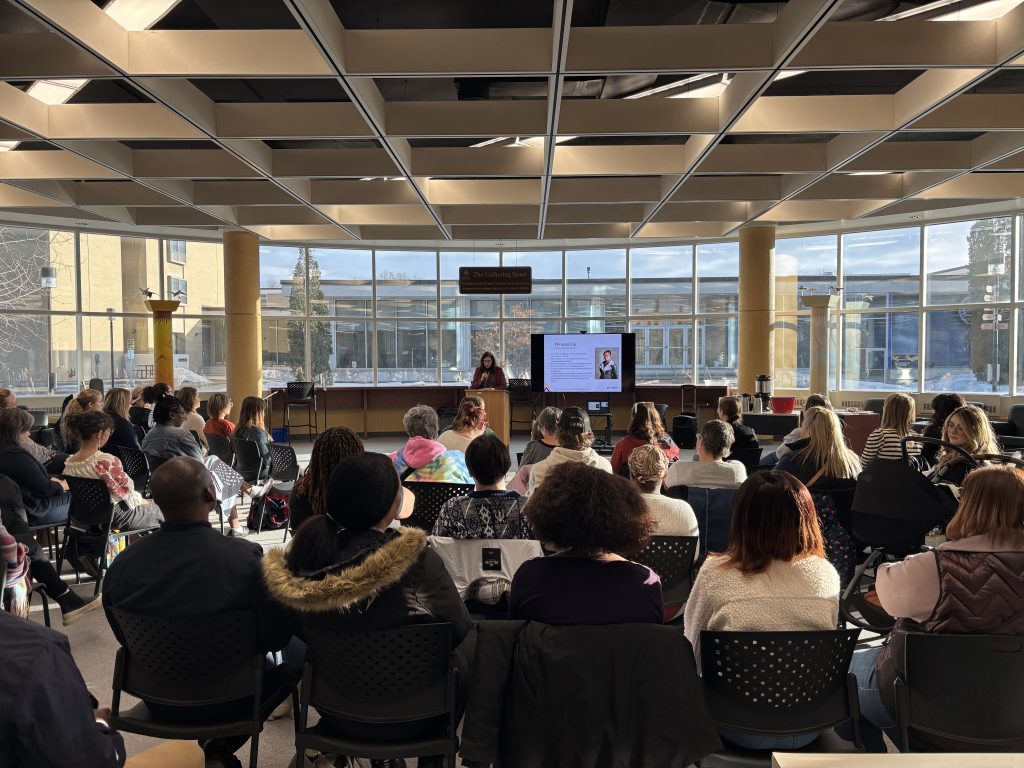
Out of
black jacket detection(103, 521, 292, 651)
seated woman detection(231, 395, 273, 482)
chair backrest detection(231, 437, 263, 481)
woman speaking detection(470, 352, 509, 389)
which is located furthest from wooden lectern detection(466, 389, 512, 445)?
black jacket detection(103, 521, 292, 651)

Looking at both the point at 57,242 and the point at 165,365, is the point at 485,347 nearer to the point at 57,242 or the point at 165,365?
the point at 165,365

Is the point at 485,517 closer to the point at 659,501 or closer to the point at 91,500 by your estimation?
the point at 659,501

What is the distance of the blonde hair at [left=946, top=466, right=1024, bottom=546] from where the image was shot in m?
2.18

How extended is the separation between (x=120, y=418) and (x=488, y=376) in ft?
20.3

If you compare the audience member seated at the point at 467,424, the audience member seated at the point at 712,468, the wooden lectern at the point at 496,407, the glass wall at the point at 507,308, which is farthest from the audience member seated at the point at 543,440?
the glass wall at the point at 507,308

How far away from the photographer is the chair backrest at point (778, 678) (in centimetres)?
195

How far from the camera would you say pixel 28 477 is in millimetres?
4480

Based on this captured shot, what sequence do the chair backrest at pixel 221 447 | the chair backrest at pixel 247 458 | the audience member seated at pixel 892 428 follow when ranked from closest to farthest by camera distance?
1. the audience member seated at pixel 892 428
2. the chair backrest at pixel 247 458
3. the chair backrest at pixel 221 447

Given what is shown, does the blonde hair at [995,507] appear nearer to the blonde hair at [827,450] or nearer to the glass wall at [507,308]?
the blonde hair at [827,450]

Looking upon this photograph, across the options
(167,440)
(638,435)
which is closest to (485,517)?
(638,435)

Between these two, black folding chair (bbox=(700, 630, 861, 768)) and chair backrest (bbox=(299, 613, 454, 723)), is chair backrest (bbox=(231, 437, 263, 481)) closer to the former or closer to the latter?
chair backrest (bbox=(299, 613, 454, 723))

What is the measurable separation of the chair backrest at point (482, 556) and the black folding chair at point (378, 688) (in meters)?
0.66

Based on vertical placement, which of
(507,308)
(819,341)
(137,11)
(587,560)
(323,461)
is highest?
(137,11)

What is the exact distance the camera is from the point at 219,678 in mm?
2186
